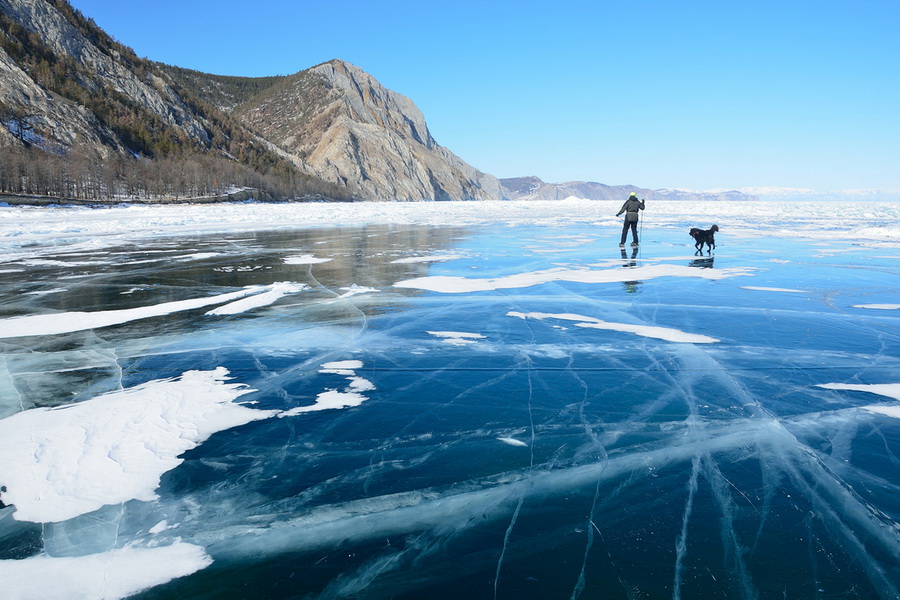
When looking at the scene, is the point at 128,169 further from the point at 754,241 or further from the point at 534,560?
the point at 534,560

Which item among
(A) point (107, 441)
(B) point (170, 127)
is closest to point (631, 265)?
(A) point (107, 441)

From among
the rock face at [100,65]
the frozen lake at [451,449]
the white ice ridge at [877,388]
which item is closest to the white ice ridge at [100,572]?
the frozen lake at [451,449]

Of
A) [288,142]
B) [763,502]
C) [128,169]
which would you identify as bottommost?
[763,502]

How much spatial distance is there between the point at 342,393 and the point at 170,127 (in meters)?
130

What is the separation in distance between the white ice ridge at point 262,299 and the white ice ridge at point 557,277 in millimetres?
1786

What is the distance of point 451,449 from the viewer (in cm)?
338

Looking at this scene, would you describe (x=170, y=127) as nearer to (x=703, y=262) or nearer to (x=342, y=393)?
(x=703, y=262)

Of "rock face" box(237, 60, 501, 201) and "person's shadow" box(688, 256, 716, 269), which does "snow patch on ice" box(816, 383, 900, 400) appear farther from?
"rock face" box(237, 60, 501, 201)

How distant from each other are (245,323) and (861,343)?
22.7 feet

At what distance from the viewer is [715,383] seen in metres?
4.57

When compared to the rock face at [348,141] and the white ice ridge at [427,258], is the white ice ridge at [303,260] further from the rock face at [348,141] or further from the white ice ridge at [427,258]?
the rock face at [348,141]

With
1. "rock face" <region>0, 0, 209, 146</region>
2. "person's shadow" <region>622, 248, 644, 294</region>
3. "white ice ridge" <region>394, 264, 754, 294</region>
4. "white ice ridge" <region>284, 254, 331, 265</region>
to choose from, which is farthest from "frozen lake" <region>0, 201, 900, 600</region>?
"rock face" <region>0, 0, 209, 146</region>

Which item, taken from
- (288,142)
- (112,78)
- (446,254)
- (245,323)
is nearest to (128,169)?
(112,78)

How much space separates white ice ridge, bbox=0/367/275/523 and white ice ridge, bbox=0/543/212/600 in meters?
0.41
